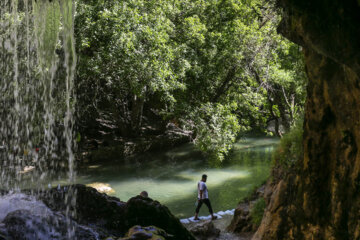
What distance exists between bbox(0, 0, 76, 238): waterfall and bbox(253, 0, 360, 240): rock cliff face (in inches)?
388

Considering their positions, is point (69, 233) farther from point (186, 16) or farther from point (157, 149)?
point (157, 149)

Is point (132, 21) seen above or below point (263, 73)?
above

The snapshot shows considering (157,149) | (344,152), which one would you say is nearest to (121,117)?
(157,149)

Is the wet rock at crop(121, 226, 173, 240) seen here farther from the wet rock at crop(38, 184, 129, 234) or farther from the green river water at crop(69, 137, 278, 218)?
the green river water at crop(69, 137, 278, 218)

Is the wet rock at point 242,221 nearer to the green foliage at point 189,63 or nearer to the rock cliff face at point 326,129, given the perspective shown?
the rock cliff face at point 326,129

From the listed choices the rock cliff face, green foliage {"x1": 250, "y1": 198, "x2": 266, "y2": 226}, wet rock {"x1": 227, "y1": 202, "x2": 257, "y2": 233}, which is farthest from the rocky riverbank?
wet rock {"x1": 227, "y1": 202, "x2": 257, "y2": 233}

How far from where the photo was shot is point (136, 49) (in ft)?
53.2

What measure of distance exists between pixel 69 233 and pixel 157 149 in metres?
18.8

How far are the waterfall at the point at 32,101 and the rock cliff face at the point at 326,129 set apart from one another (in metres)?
9.86

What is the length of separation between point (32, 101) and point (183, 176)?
8170mm

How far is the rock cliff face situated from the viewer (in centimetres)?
417

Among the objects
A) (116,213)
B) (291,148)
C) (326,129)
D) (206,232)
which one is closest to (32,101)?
(206,232)

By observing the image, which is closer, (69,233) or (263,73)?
(69,233)

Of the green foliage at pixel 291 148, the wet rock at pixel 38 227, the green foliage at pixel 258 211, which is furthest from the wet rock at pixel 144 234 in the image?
the green foliage at pixel 258 211
